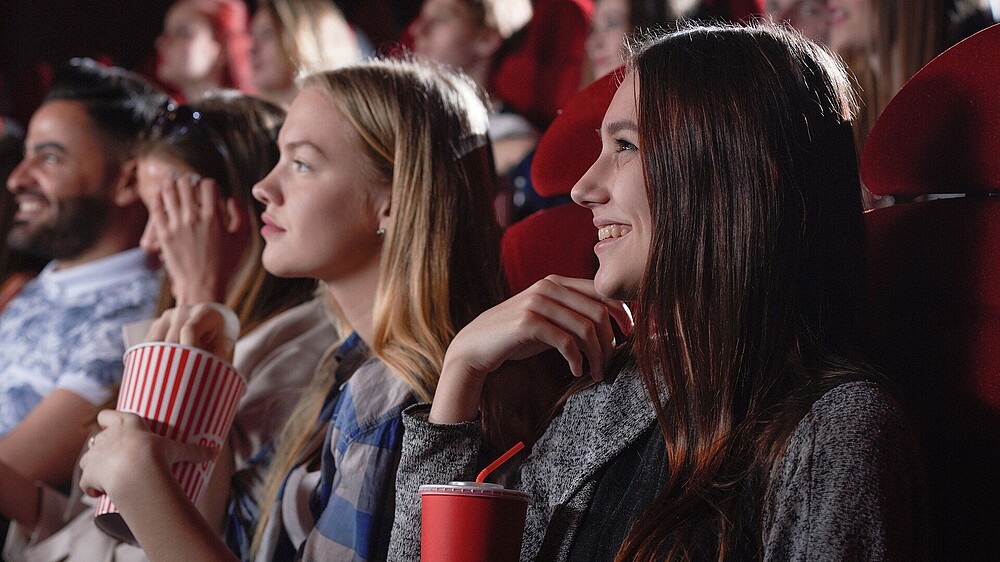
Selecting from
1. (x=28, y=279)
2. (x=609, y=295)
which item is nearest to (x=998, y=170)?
(x=609, y=295)

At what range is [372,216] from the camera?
1613 millimetres

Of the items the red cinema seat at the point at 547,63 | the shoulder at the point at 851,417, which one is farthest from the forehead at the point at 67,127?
the shoulder at the point at 851,417

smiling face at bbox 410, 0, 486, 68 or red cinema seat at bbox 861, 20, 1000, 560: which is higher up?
smiling face at bbox 410, 0, 486, 68

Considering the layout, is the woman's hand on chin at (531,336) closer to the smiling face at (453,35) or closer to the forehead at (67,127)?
the forehead at (67,127)

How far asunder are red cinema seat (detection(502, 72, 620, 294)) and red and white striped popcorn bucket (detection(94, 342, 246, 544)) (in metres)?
0.46

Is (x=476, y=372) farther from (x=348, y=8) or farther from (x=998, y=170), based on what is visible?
(x=348, y=8)

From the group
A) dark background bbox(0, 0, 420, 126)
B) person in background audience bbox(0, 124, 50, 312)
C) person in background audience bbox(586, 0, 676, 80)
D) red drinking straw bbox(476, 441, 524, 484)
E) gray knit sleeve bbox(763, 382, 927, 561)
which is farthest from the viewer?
dark background bbox(0, 0, 420, 126)

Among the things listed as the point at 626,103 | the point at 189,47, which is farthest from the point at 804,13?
the point at 189,47

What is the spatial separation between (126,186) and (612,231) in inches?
66.4

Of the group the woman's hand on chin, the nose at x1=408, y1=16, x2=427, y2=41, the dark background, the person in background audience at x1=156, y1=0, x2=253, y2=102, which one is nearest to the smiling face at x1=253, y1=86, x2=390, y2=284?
the woman's hand on chin

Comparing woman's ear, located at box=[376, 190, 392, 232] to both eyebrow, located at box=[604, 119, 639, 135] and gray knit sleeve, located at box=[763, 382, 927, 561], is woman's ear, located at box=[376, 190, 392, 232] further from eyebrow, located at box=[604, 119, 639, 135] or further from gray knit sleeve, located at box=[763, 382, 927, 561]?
gray knit sleeve, located at box=[763, 382, 927, 561]

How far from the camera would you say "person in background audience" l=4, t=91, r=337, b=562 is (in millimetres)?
1743

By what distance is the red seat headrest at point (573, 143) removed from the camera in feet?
4.70

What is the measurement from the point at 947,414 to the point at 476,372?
0.50m
